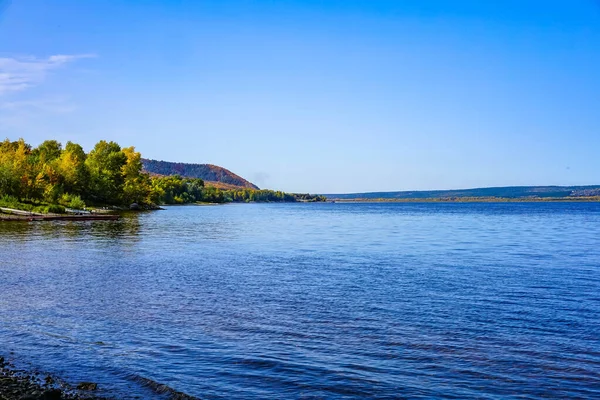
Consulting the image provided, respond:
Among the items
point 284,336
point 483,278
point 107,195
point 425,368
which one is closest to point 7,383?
point 284,336

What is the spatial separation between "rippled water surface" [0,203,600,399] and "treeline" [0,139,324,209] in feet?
200

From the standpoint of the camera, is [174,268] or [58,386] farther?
[174,268]

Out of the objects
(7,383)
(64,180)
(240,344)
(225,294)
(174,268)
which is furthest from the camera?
(64,180)

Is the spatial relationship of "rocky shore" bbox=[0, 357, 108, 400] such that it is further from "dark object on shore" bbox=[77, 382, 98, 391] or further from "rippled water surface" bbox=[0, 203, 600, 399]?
"rippled water surface" bbox=[0, 203, 600, 399]

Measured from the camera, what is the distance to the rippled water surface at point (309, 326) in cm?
1233

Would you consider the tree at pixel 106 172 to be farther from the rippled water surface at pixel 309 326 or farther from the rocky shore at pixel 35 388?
the rocky shore at pixel 35 388

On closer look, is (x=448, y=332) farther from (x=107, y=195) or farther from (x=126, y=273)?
(x=107, y=195)

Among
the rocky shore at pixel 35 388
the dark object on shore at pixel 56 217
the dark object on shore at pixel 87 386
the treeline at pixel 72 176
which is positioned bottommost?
the dark object on shore at pixel 87 386

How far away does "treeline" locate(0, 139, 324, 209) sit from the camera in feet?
289

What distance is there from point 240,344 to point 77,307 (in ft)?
26.1

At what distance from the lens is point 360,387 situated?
467 inches

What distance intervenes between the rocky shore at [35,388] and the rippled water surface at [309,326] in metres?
0.51

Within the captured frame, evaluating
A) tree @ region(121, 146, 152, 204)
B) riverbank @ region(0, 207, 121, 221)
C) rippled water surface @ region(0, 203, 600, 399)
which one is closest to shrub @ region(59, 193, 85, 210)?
riverbank @ region(0, 207, 121, 221)

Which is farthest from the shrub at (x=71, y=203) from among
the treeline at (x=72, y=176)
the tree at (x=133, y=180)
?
the tree at (x=133, y=180)
